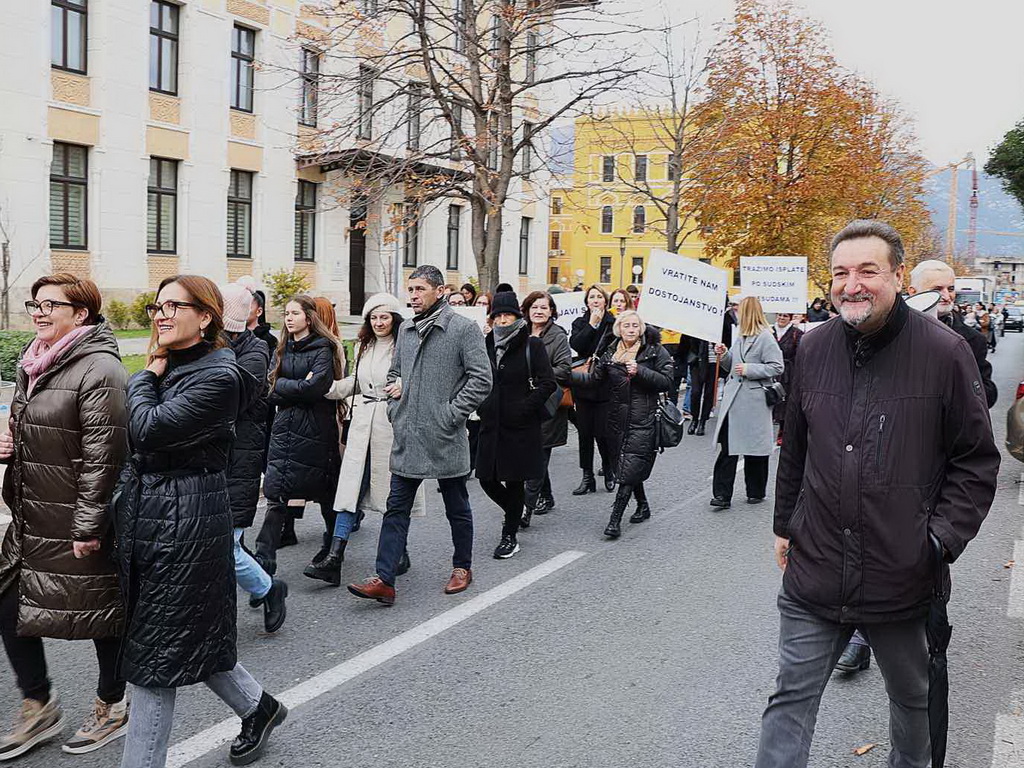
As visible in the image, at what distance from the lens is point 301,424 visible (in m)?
6.57

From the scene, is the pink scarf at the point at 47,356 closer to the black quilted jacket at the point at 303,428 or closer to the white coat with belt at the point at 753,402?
the black quilted jacket at the point at 303,428

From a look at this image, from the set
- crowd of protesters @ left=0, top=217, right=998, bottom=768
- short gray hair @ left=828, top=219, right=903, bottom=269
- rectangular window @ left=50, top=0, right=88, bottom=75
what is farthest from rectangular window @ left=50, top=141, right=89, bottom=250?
short gray hair @ left=828, top=219, right=903, bottom=269

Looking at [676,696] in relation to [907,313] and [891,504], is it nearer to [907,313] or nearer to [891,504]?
[891,504]

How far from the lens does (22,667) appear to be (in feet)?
13.7

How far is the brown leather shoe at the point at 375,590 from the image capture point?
5.88 meters

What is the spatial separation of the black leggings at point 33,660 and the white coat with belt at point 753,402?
599 centimetres

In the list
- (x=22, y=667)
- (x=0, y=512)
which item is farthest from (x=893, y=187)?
(x=22, y=667)

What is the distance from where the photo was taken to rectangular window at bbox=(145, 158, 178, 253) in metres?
27.8

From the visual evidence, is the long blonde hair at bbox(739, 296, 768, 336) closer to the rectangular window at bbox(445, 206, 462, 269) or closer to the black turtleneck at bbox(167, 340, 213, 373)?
the black turtleneck at bbox(167, 340, 213, 373)

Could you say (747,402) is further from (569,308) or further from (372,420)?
(569,308)

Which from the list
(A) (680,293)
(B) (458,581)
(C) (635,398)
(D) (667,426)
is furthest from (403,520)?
(A) (680,293)

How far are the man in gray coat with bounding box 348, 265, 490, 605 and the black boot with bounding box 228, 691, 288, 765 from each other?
2.04m

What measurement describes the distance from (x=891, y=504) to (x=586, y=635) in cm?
280

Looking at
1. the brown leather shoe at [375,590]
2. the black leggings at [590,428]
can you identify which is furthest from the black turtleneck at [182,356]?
the black leggings at [590,428]
